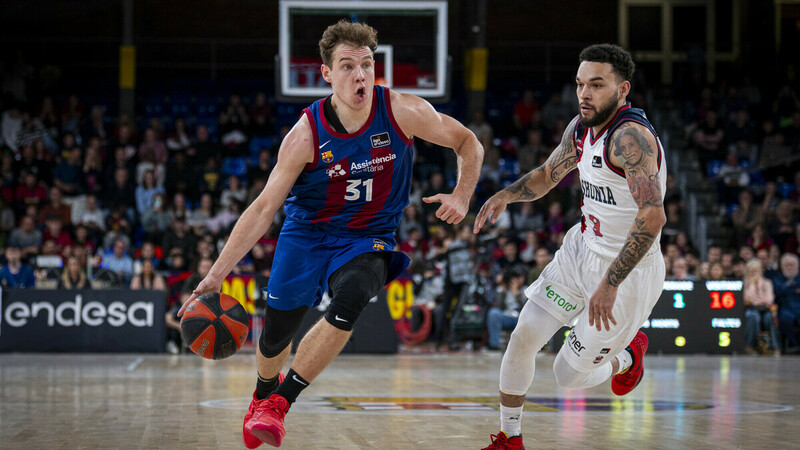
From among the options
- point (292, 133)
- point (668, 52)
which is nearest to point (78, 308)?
point (292, 133)

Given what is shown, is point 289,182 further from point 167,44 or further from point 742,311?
point 167,44

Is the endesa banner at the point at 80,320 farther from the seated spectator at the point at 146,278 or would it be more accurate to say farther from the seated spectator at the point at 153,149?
the seated spectator at the point at 153,149

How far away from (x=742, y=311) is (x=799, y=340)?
5.13 feet

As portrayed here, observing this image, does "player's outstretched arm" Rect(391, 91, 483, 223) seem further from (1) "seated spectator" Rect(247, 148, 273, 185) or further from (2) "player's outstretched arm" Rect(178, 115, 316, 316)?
(1) "seated spectator" Rect(247, 148, 273, 185)

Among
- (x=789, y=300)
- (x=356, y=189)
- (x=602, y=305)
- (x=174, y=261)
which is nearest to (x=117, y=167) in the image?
(x=174, y=261)

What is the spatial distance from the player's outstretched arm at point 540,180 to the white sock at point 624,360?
1.14 meters

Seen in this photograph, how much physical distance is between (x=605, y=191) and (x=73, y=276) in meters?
10.5

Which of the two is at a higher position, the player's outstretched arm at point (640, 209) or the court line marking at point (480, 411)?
the player's outstretched arm at point (640, 209)

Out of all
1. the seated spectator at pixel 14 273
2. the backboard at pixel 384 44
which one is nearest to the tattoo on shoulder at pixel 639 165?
the backboard at pixel 384 44

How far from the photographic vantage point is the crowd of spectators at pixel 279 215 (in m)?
14.7

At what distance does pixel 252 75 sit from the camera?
22.8m


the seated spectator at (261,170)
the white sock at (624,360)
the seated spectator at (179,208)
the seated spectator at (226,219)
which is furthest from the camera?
the seated spectator at (261,170)

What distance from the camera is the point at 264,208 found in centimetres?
494

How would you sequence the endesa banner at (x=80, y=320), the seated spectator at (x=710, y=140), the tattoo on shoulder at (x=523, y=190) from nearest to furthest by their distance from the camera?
the tattoo on shoulder at (x=523, y=190), the endesa banner at (x=80, y=320), the seated spectator at (x=710, y=140)
